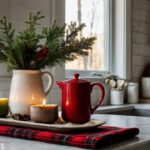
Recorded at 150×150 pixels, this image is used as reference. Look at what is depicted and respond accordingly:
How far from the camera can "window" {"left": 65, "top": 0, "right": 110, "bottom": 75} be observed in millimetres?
2932

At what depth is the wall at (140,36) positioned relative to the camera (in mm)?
3365

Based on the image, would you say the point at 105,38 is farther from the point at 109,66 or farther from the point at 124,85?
the point at 124,85

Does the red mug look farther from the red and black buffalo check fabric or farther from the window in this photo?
the window

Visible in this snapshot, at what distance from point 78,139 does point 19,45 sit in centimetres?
42

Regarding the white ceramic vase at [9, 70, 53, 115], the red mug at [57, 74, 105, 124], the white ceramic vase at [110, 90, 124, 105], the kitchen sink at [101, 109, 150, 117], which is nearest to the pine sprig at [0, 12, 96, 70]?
the white ceramic vase at [9, 70, 53, 115]

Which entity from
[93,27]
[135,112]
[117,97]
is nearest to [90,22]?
[93,27]

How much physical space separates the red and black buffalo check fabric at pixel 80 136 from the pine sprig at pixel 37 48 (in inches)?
9.5

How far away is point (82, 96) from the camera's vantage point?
120 cm

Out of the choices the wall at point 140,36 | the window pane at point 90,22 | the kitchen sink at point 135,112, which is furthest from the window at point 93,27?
the kitchen sink at point 135,112

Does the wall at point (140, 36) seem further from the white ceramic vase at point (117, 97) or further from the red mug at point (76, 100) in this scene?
the red mug at point (76, 100)

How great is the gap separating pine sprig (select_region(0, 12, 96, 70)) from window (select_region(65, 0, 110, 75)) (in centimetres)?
144

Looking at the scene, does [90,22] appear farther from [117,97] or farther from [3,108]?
[3,108]

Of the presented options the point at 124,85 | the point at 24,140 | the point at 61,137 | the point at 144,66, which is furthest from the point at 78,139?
the point at 144,66

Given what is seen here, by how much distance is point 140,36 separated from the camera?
3434 mm
